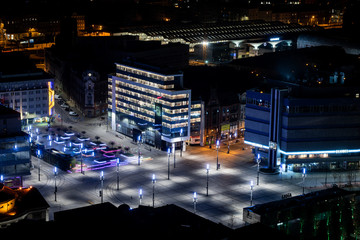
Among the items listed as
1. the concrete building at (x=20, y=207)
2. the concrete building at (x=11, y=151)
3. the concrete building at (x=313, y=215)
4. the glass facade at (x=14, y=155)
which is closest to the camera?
the concrete building at (x=20, y=207)

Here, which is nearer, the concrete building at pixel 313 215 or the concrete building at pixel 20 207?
the concrete building at pixel 20 207

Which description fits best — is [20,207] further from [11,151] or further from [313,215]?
[313,215]

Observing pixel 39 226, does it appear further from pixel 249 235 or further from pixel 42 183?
pixel 42 183

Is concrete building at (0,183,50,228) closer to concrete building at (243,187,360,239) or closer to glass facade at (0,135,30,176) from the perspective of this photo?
glass facade at (0,135,30,176)

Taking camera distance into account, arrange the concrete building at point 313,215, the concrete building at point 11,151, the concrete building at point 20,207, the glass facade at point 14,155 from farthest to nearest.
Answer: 1. the concrete building at point 11,151
2. the glass facade at point 14,155
3. the concrete building at point 313,215
4. the concrete building at point 20,207

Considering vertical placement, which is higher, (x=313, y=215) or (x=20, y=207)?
(x=20, y=207)

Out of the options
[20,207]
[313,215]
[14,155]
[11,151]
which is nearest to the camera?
[20,207]

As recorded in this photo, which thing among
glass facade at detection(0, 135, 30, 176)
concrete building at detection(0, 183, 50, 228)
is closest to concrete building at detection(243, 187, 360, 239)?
concrete building at detection(0, 183, 50, 228)

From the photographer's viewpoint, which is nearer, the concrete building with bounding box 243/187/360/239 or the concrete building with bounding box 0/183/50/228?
the concrete building with bounding box 0/183/50/228

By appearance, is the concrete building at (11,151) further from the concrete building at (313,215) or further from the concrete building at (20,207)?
the concrete building at (313,215)

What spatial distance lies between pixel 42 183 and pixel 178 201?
3680 centimetres

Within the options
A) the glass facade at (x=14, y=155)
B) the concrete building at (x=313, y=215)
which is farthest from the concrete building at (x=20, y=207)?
the concrete building at (x=313, y=215)

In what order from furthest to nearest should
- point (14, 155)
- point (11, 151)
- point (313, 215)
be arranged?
point (14, 155) → point (11, 151) → point (313, 215)

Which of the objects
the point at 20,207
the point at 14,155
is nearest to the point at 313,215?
the point at 20,207
